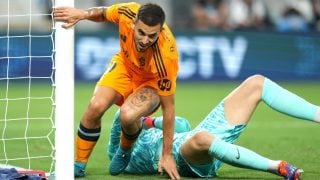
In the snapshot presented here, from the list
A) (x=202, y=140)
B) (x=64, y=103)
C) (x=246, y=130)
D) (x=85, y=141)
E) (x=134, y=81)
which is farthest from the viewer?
(x=246, y=130)

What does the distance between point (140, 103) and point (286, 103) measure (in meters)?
1.06

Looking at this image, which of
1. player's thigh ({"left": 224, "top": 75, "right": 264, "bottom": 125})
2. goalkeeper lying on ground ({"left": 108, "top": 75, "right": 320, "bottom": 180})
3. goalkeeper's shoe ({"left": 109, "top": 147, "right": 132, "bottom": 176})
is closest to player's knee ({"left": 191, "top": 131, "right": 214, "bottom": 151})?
goalkeeper lying on ground ({"left": 108, "top": 75, "right": 320, "bottom": 180})

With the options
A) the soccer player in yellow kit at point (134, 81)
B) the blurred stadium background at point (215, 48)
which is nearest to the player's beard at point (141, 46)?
the soccer player in yellow kit at point (134, 81)

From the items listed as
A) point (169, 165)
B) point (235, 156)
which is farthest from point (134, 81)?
point (235, 156)

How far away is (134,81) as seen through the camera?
6.60 meters

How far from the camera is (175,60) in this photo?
605cm

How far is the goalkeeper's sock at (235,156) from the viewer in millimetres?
5773

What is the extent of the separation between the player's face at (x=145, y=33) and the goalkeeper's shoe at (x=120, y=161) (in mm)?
910

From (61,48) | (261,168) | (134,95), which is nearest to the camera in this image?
(61,48)

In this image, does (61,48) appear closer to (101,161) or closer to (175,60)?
(175,60)

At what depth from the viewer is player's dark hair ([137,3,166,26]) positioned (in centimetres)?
581

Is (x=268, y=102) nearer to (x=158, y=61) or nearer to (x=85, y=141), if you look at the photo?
(x=158, y=61)

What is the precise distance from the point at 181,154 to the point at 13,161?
5.94ft

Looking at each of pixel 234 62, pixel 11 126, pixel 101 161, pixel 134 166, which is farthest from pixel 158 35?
pixel 234 62
